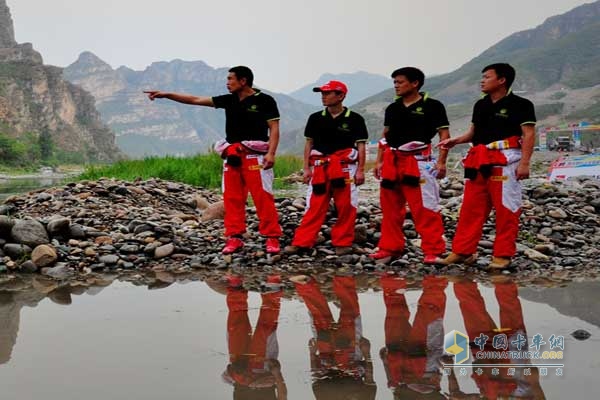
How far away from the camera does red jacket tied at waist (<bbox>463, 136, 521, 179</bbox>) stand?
4586mm

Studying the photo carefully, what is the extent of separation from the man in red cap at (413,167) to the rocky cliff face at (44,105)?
9450cm

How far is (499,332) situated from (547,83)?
11497cm

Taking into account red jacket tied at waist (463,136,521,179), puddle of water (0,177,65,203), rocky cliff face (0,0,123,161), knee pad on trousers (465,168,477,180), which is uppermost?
rocky cliff face (0,0,123,161)

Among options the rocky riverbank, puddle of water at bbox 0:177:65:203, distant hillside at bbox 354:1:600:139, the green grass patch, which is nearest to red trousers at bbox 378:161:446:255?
the rocky riverbank

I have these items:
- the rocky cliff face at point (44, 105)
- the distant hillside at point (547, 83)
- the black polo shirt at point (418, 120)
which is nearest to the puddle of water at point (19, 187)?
the black polo shirt at point (418, 120)

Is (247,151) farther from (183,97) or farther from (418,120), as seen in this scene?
(418,120)

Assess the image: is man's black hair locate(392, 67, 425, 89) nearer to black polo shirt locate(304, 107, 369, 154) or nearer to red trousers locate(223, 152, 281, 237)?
black polo shirt locate(304, 107, 369, 154)

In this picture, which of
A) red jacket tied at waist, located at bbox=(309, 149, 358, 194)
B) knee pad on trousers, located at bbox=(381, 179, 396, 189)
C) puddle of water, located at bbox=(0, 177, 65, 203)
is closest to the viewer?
knee pad on trousers, located at bbox=(381, 179, 396, 189)

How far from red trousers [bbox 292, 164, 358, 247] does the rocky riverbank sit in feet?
0.51

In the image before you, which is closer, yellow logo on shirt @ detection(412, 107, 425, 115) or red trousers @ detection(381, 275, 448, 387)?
red trousers @ detection(381, 275, 448, 387)

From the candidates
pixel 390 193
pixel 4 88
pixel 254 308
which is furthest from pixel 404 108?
pixel 4 88

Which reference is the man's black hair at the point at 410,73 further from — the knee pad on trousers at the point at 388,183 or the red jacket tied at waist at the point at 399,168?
the knee pad on trousers at the point at 388,183

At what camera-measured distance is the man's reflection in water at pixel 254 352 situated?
85.1 inches

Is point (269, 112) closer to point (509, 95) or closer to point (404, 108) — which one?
point (404, 108)
